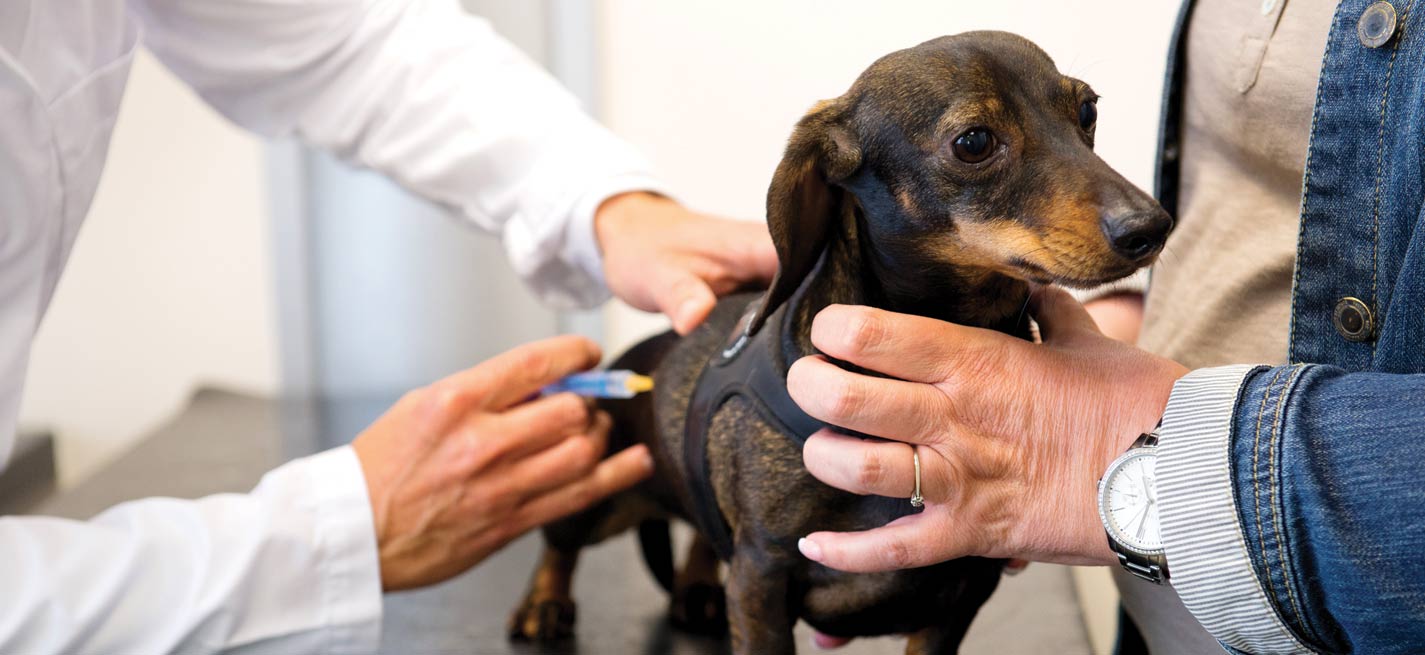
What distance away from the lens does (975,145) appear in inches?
32.2

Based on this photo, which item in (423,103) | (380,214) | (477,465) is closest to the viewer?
(477,465)

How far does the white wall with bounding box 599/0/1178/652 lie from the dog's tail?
56 cm

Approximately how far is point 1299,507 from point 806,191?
1.29ft

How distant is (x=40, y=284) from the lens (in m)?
1.04

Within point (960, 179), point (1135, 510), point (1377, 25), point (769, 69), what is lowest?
point (769, 69)

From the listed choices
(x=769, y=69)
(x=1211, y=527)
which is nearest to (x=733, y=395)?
(x=1211, y=527)

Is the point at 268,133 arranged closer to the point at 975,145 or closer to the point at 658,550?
the point at 658,550

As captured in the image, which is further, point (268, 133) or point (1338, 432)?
point (268, 133)

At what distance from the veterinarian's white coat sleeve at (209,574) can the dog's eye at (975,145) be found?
2.00 ft

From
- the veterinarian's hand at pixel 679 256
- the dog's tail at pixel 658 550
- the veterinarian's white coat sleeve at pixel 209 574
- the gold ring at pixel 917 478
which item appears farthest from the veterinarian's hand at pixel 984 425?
the dog's tail at pixel 658 550

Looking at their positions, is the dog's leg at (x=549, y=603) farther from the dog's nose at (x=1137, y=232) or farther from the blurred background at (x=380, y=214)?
the dog's nose at (x=1137, y=232)

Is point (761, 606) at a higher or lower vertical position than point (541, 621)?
higher

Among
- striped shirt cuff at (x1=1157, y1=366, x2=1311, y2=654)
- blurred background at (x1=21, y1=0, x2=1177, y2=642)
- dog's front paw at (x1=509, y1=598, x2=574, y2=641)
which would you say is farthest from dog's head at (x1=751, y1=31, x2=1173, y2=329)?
dog's front paw at (x1=509, y1=598, x2=574, y2=641)

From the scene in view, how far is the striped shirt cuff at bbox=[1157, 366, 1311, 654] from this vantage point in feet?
2.23
